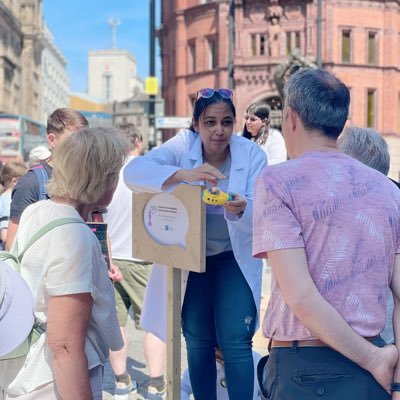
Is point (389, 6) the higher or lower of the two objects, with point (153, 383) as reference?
higher

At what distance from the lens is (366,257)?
87.1 inches

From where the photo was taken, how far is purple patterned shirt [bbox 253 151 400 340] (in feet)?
7.15

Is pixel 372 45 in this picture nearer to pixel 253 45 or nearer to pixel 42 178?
pixel 253 45

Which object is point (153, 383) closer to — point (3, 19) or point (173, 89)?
point (173, 89)

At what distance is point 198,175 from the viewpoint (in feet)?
10.3

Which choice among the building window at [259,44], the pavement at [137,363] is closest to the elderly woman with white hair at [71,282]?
the pavement at [137,363]

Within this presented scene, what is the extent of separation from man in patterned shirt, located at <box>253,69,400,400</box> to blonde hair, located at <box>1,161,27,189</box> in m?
5.16

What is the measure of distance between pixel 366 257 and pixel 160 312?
1866 millimetres

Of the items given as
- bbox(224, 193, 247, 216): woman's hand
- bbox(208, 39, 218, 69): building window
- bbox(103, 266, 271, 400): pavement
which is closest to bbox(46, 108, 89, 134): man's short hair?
bbox(224, 193, 247, 216): woman's hand

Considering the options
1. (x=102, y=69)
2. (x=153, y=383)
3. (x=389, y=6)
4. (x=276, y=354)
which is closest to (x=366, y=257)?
(x=276, y=354)

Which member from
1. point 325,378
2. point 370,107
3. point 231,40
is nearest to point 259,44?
point 231,40

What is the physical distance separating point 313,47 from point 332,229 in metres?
42.6

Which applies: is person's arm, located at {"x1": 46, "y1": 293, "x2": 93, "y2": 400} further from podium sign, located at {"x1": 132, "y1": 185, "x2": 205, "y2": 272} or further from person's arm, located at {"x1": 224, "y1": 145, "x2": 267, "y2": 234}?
person's arm, located at {"x1": 224, "y1": 145, "x2": 267, "y2": 234}

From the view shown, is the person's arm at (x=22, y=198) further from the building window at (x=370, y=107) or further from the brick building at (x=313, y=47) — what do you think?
the building window at (x=370, y=107)
